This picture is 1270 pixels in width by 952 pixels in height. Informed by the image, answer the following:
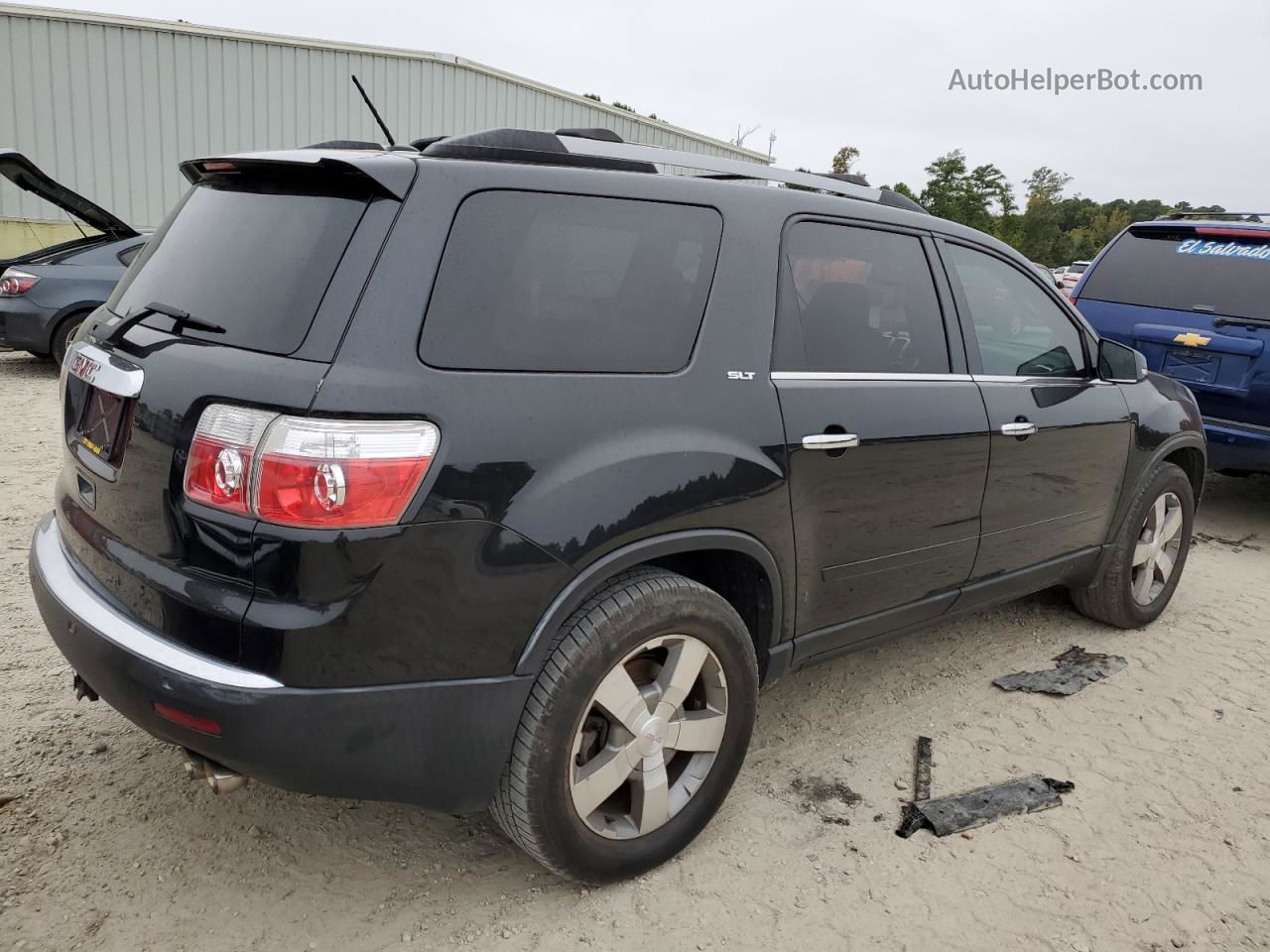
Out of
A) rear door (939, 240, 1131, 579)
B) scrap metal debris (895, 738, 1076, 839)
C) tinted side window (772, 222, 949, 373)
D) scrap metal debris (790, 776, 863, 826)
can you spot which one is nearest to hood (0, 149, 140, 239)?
tinted side window (772, 222, 949, 373)

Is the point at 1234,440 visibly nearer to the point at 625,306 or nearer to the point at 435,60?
the point at 625,306

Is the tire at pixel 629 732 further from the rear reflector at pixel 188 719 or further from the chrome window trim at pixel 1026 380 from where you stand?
the chrome window trim at pixel 1026 380

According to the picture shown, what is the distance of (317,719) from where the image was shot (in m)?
1.98

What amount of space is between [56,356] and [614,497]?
29.0ft

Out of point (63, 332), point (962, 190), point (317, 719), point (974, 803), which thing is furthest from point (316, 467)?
point (962, 190)

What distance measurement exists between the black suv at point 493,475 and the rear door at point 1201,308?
3746 mm

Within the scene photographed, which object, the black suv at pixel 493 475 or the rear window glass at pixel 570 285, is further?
the rear window glass at pixel 570 285

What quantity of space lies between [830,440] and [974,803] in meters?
1.26

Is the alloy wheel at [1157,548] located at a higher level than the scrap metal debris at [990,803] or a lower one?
higher

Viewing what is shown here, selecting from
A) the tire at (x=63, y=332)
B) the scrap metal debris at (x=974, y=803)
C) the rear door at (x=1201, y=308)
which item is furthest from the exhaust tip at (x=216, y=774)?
the tire at (x=63, y=332)

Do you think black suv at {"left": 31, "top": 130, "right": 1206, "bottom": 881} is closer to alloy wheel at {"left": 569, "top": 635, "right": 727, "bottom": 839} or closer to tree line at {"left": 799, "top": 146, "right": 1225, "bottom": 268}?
alloy wheel at {"left": 569, "top": 635, "right": 727, "bottom": 839}

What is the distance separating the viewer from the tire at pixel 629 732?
2240mm

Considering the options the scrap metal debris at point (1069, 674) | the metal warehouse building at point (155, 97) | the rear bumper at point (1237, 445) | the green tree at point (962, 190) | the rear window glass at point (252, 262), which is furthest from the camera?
the green tree at point (962, 190)

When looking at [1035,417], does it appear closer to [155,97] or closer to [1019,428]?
[1019,428]
